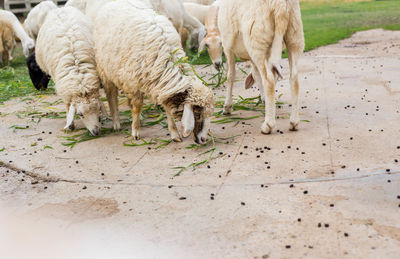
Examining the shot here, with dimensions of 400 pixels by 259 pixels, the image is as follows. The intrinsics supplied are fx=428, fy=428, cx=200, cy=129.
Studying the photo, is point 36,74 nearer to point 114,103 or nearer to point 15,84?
point 15,84

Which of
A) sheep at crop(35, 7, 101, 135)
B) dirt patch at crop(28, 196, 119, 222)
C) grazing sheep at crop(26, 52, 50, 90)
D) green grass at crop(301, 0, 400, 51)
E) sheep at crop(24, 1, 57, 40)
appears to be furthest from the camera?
green grass at crop(301, 0, 400, 51)

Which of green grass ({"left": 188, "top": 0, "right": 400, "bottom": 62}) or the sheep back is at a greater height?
the sheep back

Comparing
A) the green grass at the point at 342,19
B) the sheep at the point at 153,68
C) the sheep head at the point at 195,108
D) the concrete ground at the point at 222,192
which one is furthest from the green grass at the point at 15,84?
the green grass at the point at 342,19

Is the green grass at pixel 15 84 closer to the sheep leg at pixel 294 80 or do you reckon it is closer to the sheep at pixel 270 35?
the sheep at pixel 270 35

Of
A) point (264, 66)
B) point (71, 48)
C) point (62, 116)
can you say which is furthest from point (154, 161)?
point (62, 116)

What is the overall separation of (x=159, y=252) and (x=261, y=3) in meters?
3.10

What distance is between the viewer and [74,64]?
572 cm

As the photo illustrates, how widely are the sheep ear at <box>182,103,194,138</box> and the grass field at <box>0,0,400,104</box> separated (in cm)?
119

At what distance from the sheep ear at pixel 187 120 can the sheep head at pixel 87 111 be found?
1.47 metres

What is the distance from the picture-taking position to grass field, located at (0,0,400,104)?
9.88 meters

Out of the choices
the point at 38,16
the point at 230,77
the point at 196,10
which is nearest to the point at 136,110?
the point at 230,77

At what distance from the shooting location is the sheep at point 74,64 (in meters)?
5.57

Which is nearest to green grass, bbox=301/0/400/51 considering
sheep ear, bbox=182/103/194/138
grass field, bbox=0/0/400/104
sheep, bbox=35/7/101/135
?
grass field, bbox=0/0/400/104

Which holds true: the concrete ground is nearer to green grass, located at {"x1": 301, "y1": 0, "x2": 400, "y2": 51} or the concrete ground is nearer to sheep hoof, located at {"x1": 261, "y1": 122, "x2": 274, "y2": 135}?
sheep hoof, located at {"x1": 261, "y1": 122, "x2": 274, "y2": 135}
